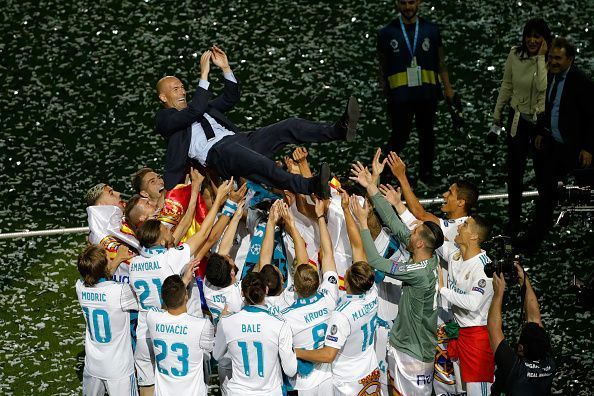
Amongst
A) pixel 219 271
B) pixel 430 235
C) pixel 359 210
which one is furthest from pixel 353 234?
pixel 219 271

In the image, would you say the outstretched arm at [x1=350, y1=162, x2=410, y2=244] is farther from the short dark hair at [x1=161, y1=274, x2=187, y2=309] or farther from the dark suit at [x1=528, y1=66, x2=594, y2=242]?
the dark suit at [x1=528, y1=66, x2=594, y2=242]

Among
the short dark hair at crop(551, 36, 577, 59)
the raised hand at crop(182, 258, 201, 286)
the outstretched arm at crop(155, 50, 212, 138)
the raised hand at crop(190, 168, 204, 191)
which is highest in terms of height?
the short dark hair at crop(551, 36, 577, 59)

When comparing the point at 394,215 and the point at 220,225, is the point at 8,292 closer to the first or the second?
the point at 220,225

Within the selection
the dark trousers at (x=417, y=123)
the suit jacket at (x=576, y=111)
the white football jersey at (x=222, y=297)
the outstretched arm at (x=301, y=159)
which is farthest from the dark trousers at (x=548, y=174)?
the white football jersey at (x=222, y=297)

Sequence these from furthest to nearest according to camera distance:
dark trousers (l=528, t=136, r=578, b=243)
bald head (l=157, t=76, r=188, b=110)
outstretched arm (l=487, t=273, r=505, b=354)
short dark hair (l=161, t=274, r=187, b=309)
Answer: dark trousers (l=528, t=136, r=578, b=243)
bald head (l=157, t=76, r=188, b=110)
short dark hair (l=161, t=274, r=187, b=309)
outstretched arm (l=487, t=273, r=505, b=354)

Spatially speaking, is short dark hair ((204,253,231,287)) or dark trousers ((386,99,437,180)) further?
dark trousers ((386,99,437,180))

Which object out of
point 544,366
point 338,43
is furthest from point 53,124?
point 544,366

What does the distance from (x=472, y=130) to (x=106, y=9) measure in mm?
4632

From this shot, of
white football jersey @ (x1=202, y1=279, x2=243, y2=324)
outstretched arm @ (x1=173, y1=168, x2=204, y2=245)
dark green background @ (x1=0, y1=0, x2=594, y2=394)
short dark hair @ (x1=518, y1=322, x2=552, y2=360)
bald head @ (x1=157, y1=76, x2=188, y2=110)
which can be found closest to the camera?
short dark hair @ (x1=518, y1=322, x2=552, y2=360)

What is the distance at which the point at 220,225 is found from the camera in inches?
308

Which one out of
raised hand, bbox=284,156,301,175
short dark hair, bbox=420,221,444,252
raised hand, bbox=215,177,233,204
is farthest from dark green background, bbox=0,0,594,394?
raised hand, bbox=284,156,301,175

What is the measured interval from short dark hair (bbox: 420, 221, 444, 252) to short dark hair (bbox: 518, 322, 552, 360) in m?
0.90

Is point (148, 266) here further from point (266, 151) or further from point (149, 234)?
point (266, 151)

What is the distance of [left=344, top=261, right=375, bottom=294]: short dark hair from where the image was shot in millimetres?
6969
